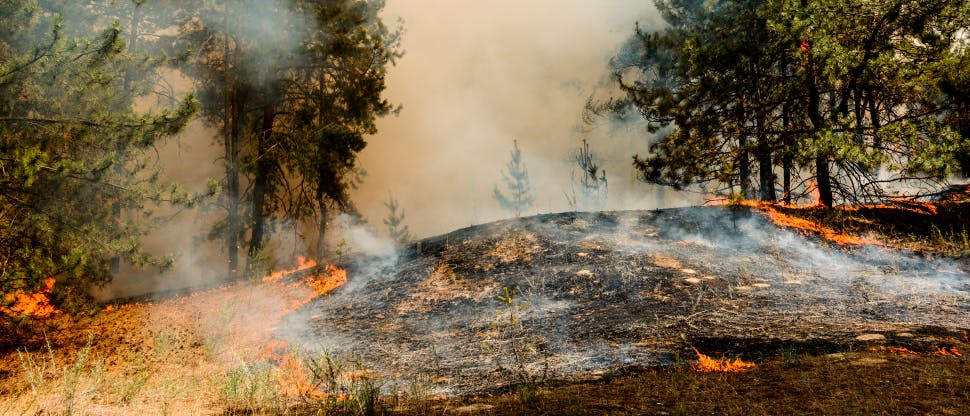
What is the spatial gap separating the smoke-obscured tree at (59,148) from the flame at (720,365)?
7.24 m

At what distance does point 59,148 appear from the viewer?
1098 centimetres

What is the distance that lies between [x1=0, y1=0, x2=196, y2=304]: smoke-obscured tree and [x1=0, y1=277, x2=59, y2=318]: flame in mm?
224

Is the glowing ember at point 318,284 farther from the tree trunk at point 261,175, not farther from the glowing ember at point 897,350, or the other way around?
the glowing ember at point 897,350

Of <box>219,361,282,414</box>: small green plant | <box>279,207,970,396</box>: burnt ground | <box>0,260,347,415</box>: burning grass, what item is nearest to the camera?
<box>219,361,282,414</box>: small green plant

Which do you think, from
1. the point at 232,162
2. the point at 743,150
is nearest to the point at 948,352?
the point at 743,150

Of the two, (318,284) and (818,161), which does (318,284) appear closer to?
(318,284)

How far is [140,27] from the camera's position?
17.0 m

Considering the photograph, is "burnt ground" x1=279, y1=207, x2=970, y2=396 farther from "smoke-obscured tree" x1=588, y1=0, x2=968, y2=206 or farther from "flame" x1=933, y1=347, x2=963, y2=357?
"smoke-obscured tree" x1=588, y1=0, x2=968, y2=206

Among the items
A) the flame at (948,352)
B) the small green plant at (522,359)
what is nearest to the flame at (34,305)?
the small green plant at (522,359)

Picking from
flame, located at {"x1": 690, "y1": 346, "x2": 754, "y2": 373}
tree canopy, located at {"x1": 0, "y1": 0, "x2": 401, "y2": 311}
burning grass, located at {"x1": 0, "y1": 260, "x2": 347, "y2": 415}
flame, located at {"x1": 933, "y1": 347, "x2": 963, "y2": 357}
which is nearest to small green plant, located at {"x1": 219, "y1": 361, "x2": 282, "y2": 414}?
burning grass, located at {"x1": 0, "y1": 260, "x2": 347, "y2": 415}

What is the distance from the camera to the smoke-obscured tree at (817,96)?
10.1m

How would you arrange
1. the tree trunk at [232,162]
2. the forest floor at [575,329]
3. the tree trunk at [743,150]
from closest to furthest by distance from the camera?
the forest floor at [575,329] < the tree trunk at [743,150] < the tree trunk at [232,162]

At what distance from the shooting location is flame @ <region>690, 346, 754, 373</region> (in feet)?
15.2

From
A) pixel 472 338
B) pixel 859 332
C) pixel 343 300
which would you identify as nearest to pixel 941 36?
pixel 859 332
